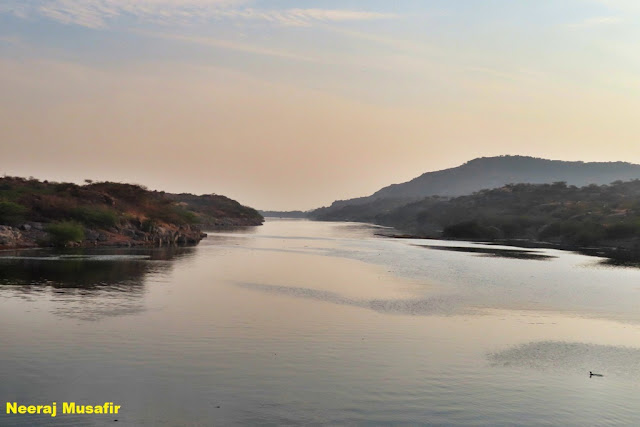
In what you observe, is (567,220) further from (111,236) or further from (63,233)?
(63,233)

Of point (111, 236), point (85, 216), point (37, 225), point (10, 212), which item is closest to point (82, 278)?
point (10, 212)

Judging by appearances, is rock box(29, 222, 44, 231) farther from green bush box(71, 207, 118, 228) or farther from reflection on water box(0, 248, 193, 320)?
reflection on water box(0, 248, 193, 320)

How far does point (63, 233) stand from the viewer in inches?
2613

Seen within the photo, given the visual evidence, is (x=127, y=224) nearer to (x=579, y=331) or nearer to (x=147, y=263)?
(x=147, y=263)

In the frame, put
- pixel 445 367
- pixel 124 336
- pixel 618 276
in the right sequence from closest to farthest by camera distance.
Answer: pixel 445 367 → pixel 124 336 → pixel 618 276

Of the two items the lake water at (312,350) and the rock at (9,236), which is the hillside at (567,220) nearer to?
the lake water at (312,350)

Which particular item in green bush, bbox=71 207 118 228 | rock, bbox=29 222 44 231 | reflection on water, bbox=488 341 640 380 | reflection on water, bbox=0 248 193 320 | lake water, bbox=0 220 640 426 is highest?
green bush, bbox=71 207 118 228

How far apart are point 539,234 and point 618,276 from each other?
87.1m

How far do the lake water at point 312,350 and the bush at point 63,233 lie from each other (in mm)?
19477

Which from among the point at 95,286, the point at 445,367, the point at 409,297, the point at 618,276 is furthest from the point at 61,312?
the point at 618,276

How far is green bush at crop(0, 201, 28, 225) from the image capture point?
216 feet

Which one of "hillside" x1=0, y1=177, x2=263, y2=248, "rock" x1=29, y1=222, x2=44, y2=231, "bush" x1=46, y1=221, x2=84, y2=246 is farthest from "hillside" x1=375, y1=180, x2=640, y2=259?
"rock" x1=29, y1=222, x2=44, y2=231

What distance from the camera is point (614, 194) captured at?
17712 centimetres

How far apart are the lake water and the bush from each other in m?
19.5
